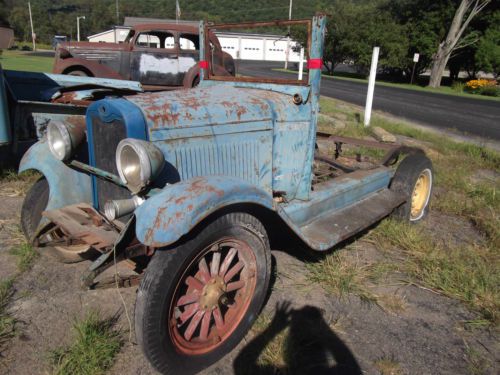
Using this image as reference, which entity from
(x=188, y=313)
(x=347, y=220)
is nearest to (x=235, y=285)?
(x=188, y=313)

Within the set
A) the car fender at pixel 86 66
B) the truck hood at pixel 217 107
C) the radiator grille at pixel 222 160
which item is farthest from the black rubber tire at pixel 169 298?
the car fender at pixel 86 66

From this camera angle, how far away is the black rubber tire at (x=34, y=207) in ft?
9.57

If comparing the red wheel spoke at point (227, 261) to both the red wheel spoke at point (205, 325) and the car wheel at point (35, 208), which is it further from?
the car wheel at point (35, 208)

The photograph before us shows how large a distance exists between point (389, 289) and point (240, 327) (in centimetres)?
127

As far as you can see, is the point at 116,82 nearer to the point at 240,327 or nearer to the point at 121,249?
the point at 121,249

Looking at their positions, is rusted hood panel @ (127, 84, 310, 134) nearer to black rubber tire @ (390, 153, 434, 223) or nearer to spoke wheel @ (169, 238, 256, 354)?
spoke wheel @ (169, 238, 256, 354)

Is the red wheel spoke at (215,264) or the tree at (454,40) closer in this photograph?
the red wheel spoke at (215,264)

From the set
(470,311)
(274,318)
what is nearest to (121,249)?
(274,318)

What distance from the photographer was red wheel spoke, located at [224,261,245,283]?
2.11 metres

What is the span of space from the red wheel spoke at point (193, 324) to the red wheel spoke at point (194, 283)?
0.44 feet

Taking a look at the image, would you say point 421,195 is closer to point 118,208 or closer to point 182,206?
point 182,206

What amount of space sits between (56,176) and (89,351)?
1.32 metres

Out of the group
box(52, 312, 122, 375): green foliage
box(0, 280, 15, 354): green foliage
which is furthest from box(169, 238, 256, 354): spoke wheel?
box(0, 280, 15, 354): green foliage

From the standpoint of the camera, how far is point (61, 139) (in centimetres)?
252
